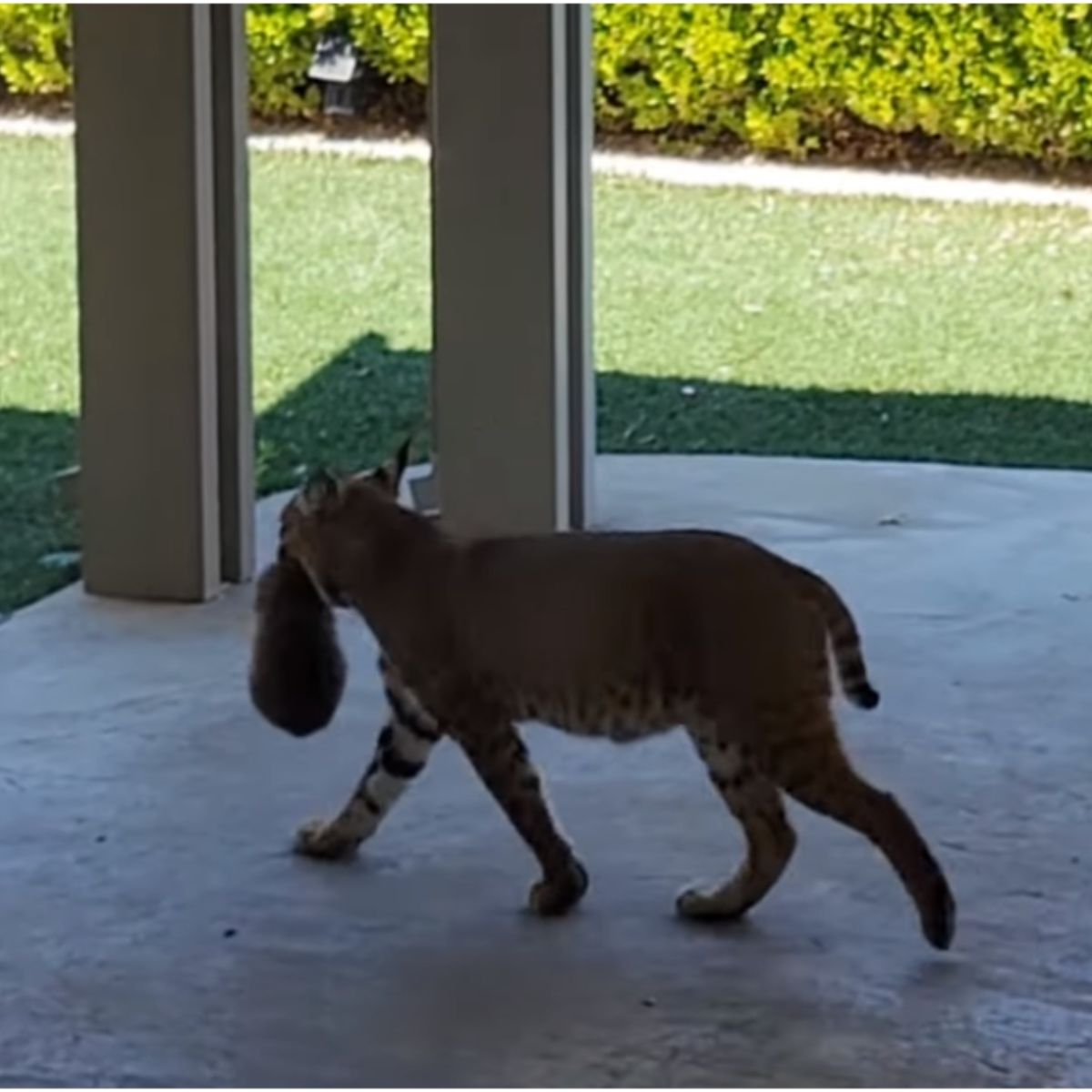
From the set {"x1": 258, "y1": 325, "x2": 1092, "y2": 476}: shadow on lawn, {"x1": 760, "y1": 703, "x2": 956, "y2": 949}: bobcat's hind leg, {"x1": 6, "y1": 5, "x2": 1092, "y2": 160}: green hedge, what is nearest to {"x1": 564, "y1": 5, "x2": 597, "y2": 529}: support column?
{"x1": 258, "y1": 325, "x2": 1092, "y2": 476}: shadow on lawn

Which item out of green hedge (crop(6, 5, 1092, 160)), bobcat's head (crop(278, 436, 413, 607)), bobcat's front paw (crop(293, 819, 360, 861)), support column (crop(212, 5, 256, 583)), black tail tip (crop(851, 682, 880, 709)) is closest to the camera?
black tail tip (crop(851, 682, 880, 709))

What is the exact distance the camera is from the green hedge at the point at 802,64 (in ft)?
39.8

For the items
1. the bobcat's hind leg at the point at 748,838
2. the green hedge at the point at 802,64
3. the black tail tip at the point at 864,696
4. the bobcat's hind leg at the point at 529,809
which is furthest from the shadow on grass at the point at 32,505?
the green hedge at the point at 802,64

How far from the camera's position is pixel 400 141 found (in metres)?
13.2

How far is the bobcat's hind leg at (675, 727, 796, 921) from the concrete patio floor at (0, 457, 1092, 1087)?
0.13ft

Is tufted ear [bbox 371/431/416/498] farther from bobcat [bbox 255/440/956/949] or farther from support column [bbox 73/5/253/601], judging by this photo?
support column [bbox 73/5/253/601]

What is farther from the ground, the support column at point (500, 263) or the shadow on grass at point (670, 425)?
the support column at point (500, 263)

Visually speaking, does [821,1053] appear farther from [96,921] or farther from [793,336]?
[793,336]

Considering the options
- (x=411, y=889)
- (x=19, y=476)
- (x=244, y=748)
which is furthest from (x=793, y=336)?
(x=411, y=889)

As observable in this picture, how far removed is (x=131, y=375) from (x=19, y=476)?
79.5 inches

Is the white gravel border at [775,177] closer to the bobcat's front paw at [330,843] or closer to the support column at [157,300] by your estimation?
the support column at [157,300]

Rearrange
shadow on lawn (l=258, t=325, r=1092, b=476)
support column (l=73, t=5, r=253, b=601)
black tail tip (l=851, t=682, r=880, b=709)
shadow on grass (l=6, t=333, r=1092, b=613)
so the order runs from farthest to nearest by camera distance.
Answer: shadow on lawn (l=258, t=325, r=1092, b=476) → shadow on grass (l=6, t=333, r=1092, b=613) → support column (l=73, t=5, r=253, b=601) → black tail tip (l=851, t=682, r=880, b=709)

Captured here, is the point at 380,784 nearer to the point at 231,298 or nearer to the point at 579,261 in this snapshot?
the point at 231,298

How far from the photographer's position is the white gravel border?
42.1ft
